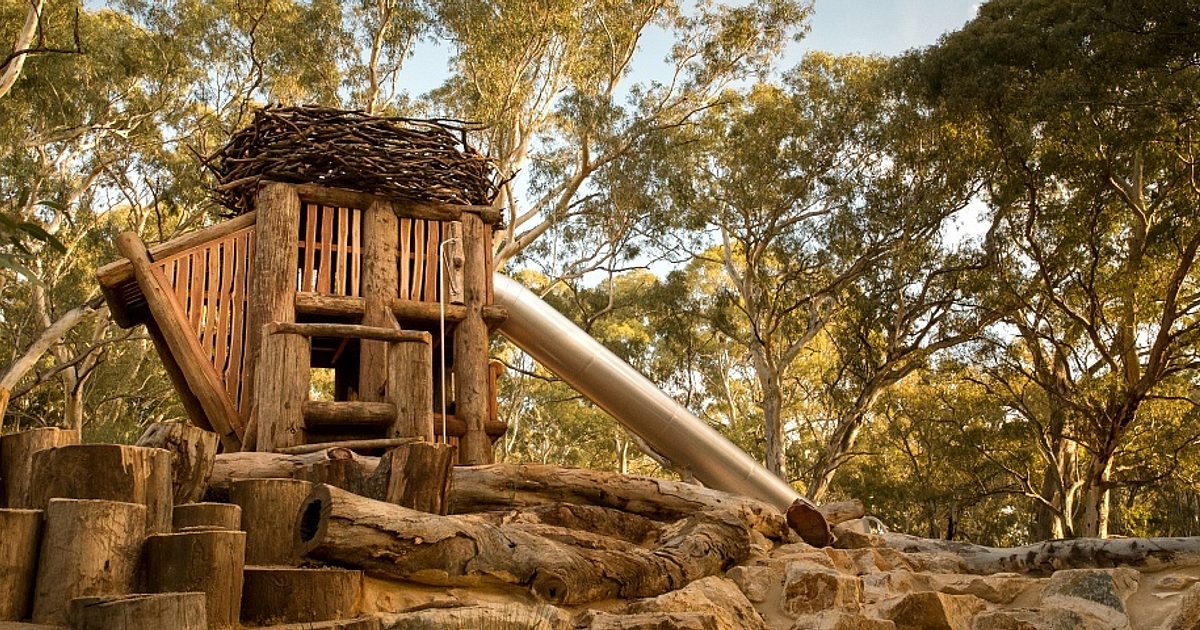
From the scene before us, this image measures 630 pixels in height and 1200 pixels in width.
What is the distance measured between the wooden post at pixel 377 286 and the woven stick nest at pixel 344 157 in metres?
0.24

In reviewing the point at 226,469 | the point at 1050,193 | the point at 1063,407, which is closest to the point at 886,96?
the point at 1050,193

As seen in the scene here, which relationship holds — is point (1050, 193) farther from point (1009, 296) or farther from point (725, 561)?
point (725, 561)

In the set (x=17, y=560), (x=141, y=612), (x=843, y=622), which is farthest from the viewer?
(x=843, y=622)

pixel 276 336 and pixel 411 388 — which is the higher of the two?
pixel 276 336

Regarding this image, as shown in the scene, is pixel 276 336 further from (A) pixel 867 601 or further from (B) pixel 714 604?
(A) pixel 867 601

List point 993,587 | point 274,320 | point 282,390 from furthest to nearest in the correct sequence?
point 274,320
point 282,390
point 993,587

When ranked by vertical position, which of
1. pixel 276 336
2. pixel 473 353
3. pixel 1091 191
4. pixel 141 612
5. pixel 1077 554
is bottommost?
pixel 141 612

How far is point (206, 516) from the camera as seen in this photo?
424 centimetres

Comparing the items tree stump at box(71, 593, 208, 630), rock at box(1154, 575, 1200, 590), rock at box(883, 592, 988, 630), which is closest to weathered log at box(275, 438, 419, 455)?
rock at box(883, 592, 988, 630)

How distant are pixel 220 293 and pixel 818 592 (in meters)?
5.12

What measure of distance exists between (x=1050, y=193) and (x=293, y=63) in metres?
13.7

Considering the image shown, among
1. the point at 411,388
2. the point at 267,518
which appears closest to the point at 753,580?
the point at 411,388

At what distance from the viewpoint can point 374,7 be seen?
2117 cm

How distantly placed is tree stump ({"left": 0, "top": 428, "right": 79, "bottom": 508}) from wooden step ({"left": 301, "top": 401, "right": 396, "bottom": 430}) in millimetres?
3162
